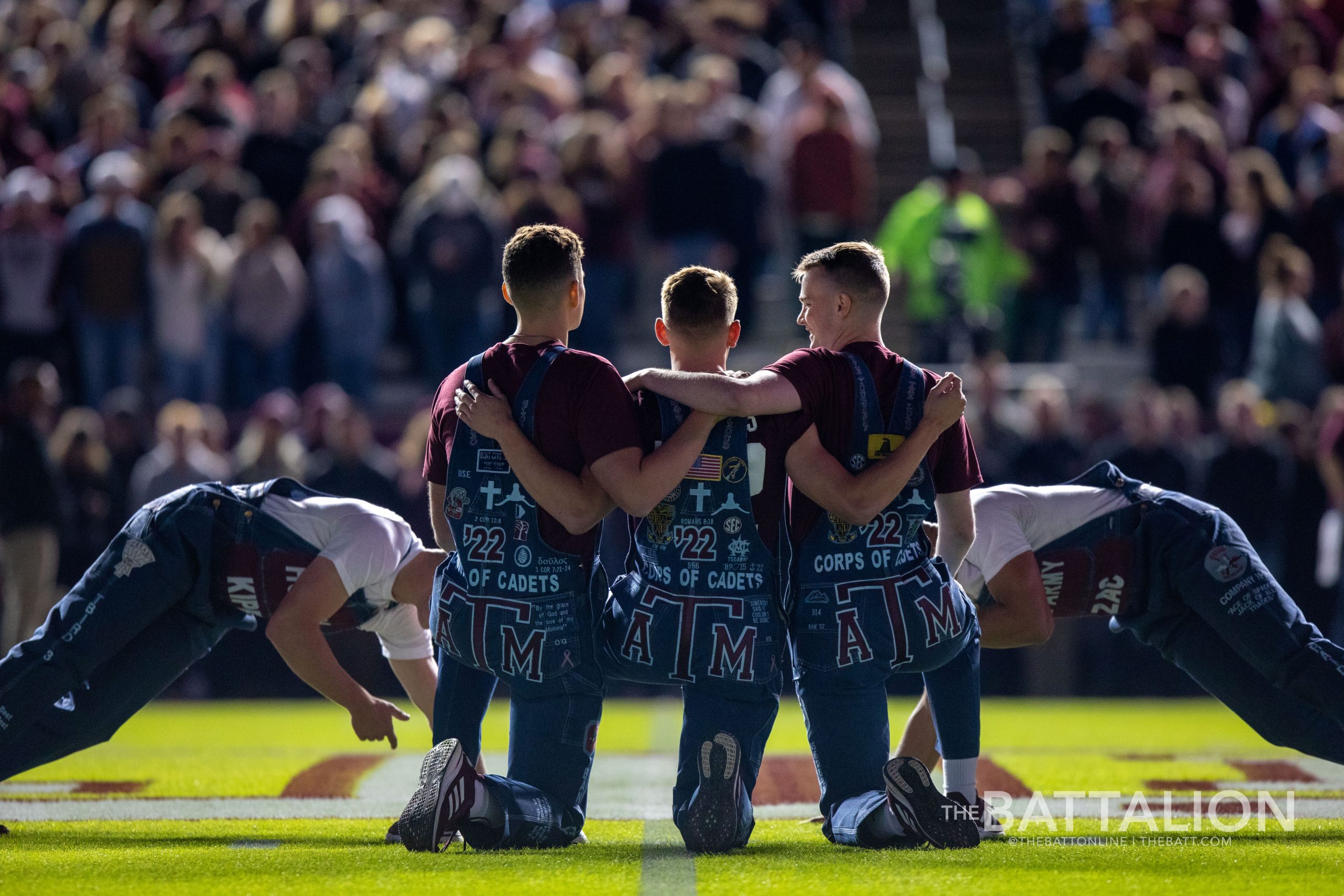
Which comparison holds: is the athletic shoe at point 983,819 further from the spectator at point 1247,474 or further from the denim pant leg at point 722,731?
the spectator at point 1247,474

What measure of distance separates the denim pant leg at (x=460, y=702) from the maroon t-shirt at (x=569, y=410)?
21.7 inches

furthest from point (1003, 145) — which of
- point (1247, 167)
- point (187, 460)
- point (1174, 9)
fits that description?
point (187, 460)

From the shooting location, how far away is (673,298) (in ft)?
17.5

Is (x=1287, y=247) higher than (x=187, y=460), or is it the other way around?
(x=1287, y=247)

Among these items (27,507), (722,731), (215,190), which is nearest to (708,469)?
(722,731)

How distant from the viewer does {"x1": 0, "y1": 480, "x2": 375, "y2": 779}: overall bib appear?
5.92 meters

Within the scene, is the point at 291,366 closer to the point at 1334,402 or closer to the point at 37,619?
the point at 37,619

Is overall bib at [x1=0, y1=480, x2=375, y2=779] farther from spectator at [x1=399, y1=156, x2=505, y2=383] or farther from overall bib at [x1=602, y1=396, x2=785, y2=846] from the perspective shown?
spectator at [x1=399, y1=156, x2=505, y2=383]

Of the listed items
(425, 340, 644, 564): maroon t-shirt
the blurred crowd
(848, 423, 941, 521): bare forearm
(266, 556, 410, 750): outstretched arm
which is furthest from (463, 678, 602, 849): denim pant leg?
the blurred crowd

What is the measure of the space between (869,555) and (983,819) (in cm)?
97

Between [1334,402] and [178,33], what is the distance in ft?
35.4

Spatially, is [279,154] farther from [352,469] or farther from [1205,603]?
[1205,603]

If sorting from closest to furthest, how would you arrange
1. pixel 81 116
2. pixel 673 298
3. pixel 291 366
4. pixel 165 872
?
pixel 165 872, pixel 673 298, pixel 291 366, pixel 81 116

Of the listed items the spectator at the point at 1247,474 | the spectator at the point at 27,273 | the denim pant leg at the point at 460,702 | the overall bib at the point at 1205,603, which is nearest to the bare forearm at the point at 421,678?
the denim pant leg at the point at 460,702
